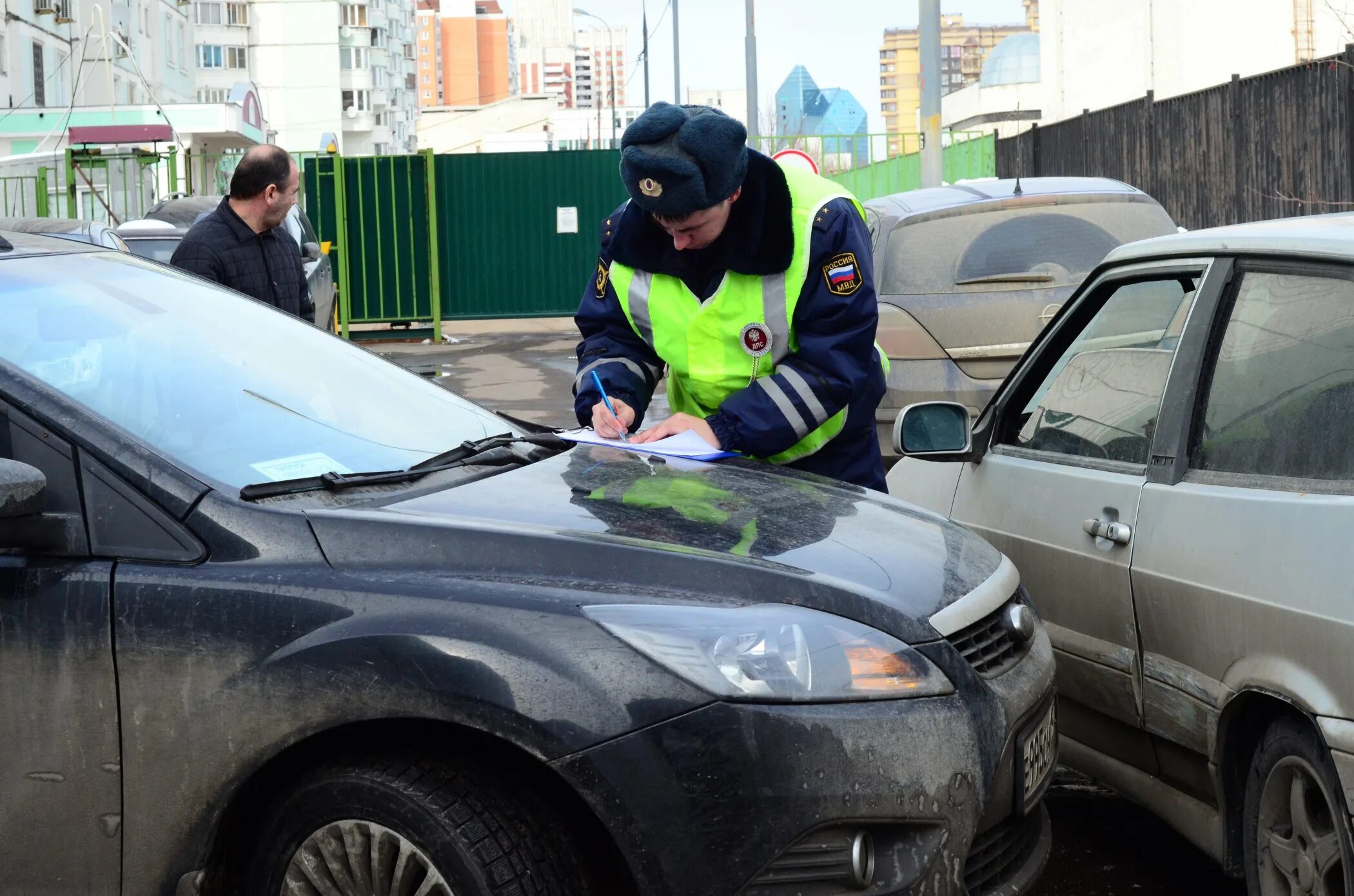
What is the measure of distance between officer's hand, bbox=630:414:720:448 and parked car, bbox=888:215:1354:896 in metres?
0.54

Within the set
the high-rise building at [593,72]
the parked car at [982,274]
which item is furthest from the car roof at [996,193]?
the high-rise building at [593,72]

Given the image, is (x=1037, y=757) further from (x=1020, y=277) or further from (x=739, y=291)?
(x=1020, y=277)

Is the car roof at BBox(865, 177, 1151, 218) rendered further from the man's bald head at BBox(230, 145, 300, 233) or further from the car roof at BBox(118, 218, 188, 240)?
the car roof at BBox(118, 218, 188, 240)

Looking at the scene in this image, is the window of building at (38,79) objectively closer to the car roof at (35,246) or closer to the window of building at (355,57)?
the car roof at (35,246)

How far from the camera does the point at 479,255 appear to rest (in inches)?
784

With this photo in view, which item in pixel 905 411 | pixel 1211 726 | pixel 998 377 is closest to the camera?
pixel 1211 726

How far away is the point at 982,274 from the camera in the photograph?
7152 millimetres

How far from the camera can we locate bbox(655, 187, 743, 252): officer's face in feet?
11.9

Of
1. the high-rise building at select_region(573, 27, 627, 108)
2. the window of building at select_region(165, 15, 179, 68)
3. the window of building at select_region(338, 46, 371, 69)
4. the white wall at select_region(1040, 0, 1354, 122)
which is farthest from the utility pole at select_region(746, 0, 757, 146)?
the high-rise building at select_region(573, 27, 627, 108)

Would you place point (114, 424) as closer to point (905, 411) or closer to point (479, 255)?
point (905, 411)

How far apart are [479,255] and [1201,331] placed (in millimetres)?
17171

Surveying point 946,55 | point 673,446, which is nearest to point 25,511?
point 673,446

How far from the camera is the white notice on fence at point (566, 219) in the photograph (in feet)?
65.8

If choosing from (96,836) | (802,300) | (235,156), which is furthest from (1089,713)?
(235,156)
